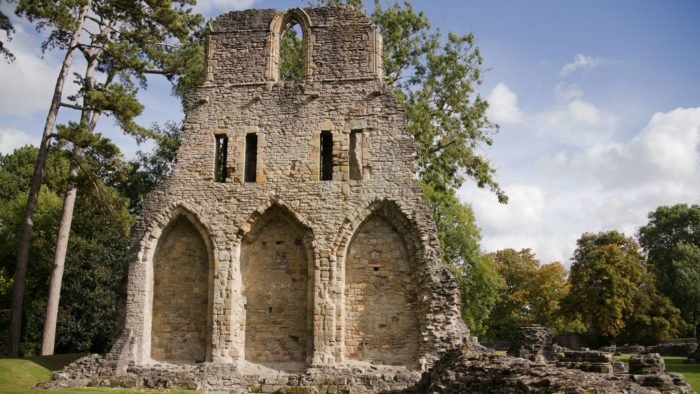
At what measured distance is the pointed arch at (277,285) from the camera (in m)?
12.8

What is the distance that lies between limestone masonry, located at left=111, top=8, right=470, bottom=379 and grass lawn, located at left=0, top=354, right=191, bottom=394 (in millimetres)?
1892

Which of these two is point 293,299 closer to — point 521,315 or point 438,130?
point 438,130

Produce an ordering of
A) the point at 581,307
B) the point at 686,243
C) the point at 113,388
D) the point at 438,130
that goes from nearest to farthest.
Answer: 1. the point at 113,388
2. the point at 438,130
3. the point at 581,307
4. the point at 686,243

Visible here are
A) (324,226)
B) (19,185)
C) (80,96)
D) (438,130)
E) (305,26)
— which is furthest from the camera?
(19,185)

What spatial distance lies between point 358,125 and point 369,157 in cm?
88

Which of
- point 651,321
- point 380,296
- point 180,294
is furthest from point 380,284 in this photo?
point 651,321

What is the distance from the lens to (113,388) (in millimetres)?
11469

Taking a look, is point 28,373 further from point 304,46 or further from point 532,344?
point 532,344

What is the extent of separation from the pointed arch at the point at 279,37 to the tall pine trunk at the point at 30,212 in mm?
6228

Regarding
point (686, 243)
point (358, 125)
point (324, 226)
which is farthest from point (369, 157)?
point (686, 243)

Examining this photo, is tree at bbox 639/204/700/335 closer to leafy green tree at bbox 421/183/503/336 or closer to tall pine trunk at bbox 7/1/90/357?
leafy green tree at bbox 421/183/503/336

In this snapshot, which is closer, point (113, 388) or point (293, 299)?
point (113, 388)

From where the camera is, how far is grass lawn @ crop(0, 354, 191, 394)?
1087 centimetres

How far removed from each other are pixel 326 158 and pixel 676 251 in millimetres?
35600
